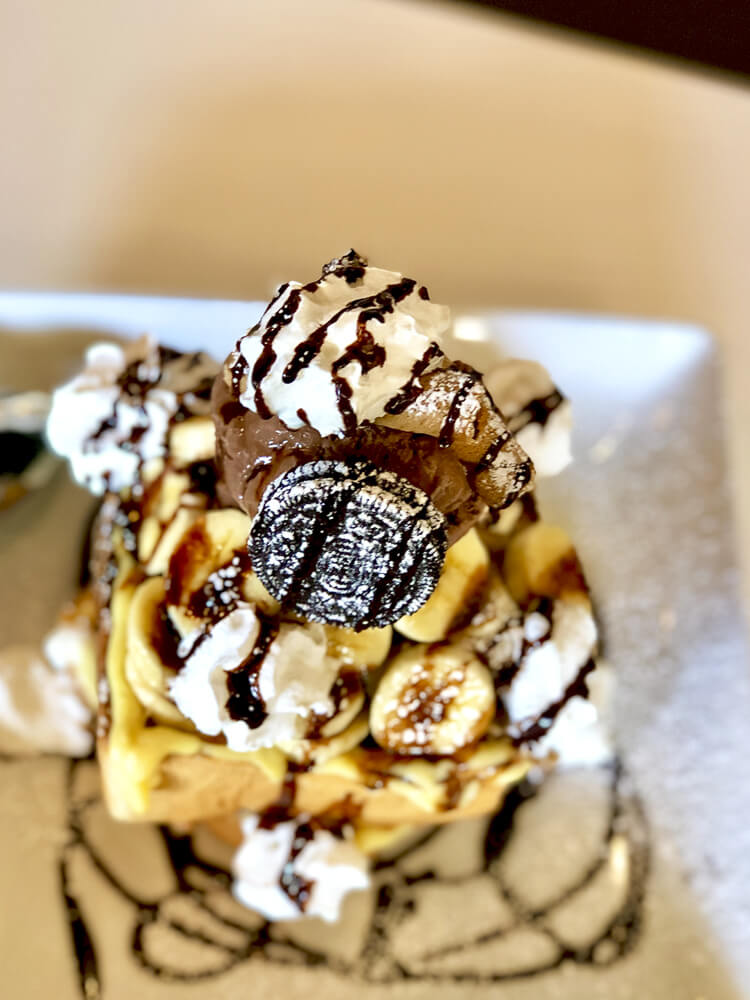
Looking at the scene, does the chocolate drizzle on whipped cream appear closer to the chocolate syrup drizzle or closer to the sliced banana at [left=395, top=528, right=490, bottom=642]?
the sliced banana at [left=395, top=528, right=490, bottom=642]

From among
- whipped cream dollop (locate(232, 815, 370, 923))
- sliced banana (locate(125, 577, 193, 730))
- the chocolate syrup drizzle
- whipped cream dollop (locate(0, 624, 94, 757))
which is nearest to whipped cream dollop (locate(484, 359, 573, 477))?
the chocolate syrup drizzle

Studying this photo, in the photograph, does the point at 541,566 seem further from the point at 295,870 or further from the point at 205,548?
the point at 295,870

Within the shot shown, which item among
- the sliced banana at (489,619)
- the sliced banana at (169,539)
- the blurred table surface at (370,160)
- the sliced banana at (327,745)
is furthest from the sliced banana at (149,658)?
the blurred table surface at (370,160)

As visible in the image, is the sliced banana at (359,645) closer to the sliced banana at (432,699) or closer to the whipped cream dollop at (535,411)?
the sliced banana at (432,699)

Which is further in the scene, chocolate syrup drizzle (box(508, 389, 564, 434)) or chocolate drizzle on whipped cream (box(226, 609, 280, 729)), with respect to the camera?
chocolate syrup drizzle (box(508, 389, 564, 434))

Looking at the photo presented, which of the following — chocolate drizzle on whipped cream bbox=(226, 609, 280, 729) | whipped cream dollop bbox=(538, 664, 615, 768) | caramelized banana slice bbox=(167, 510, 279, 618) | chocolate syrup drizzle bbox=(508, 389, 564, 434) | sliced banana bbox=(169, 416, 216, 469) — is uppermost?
chocolate syrup drizzle bbox=(508, 389, 564, 434)

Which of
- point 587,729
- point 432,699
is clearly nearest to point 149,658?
point 432,699

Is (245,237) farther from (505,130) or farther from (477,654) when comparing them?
(477,654)

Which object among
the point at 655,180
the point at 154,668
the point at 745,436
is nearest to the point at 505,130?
the point at 655,180
